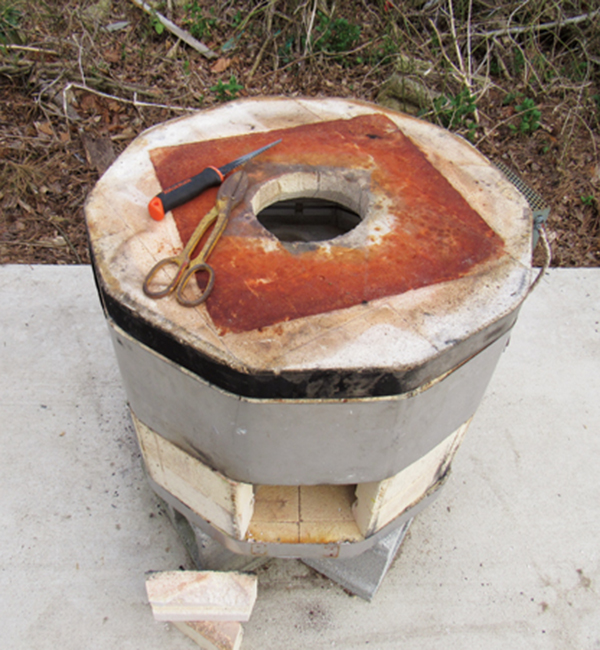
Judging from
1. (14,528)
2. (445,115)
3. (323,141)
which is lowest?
(14,528)

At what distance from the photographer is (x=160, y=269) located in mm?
1399

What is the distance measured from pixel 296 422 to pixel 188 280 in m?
0.43

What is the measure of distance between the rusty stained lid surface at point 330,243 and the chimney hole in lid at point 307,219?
274 millimetres

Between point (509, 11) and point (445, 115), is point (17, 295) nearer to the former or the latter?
point (445, 115)

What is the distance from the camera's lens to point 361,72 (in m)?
4.35

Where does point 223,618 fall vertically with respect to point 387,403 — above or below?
below

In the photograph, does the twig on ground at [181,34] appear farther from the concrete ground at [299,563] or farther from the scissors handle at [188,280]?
the scissors handle at [188,280]

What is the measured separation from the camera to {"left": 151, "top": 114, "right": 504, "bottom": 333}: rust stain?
137 cm

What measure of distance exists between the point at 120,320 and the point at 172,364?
18 cm

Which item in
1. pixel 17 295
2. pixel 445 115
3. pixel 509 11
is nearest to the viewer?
pixel 17 295

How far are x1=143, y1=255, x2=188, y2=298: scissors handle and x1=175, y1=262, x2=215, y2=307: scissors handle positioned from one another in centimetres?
1

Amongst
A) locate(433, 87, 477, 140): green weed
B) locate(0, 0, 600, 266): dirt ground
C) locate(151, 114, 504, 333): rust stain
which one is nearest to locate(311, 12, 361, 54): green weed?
locate(0, 0, 600, 266): dirt ground

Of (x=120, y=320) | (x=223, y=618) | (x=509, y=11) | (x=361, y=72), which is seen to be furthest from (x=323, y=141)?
(x=509, y=11)

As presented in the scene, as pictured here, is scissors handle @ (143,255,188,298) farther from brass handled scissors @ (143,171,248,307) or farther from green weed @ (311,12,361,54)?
green weed @ (311,12,361,54)
